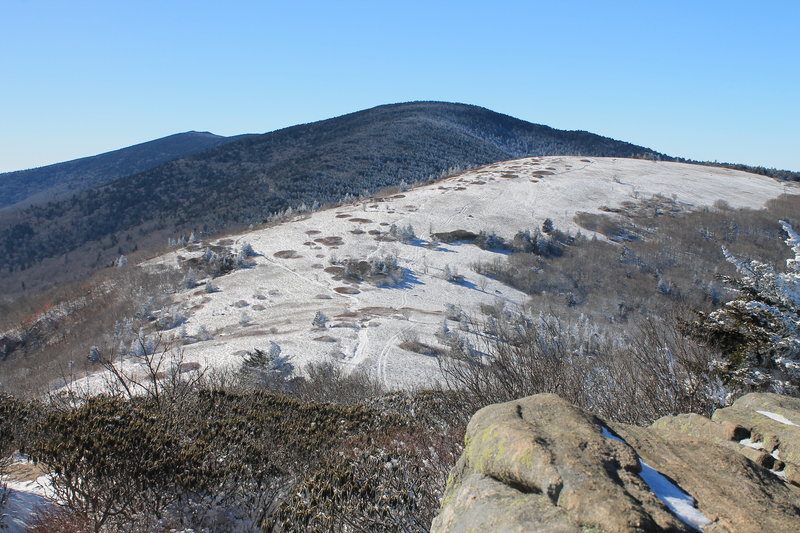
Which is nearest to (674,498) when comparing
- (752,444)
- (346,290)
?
(752,444)

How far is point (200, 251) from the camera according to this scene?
25.8m

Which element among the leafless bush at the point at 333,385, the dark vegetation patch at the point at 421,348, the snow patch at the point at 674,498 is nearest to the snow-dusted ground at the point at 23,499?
the snow patch at the point at 674,498

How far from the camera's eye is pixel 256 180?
6212cm

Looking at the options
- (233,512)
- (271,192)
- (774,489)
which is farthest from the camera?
(271,192)

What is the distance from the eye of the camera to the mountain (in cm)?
10969

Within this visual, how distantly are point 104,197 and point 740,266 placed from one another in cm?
8206

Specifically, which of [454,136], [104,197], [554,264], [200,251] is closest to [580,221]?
[554,264]

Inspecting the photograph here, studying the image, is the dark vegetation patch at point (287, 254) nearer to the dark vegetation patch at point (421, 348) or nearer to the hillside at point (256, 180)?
the dark vegetation patch at point (421, 348)

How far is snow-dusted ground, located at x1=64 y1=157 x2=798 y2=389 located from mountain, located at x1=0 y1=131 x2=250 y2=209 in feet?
305

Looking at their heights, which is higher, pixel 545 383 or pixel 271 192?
pixel 271 192

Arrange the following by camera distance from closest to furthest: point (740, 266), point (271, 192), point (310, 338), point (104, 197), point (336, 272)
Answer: point (740, 266), point (310, 338), point (336, 272), point (271, 192), point (104, 197)

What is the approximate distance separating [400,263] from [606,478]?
2163 cm

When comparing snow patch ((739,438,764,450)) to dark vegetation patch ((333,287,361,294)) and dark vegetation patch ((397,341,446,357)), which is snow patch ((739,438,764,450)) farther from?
dark vegetation patch ((333,287,361,294))

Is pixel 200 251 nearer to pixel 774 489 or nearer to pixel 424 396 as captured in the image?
pixel 424 396
